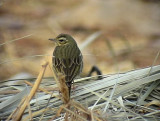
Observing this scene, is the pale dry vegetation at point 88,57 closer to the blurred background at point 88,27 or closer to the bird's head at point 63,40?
the blurred background at point 88,27

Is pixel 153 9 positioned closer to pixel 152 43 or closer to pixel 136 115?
pixel 152 43

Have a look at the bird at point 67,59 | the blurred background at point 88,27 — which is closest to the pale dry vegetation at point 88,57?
the blurred background at point 88,27

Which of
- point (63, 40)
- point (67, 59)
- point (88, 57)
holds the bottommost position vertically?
point (88, 57)

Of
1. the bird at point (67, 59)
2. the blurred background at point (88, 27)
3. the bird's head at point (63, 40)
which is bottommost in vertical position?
the blurred background at point (88, 27)

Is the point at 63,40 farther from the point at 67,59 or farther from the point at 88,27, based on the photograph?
the point at 88,27

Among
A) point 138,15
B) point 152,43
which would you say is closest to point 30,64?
point 152,43

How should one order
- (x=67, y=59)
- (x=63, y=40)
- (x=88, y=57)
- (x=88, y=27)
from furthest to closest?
1. (x=88, y=27)
2. (x=88, y=57)
3. (x=63, y=40)
4. (x=67, y=59)

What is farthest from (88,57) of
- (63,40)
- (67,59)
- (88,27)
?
(88,27)
